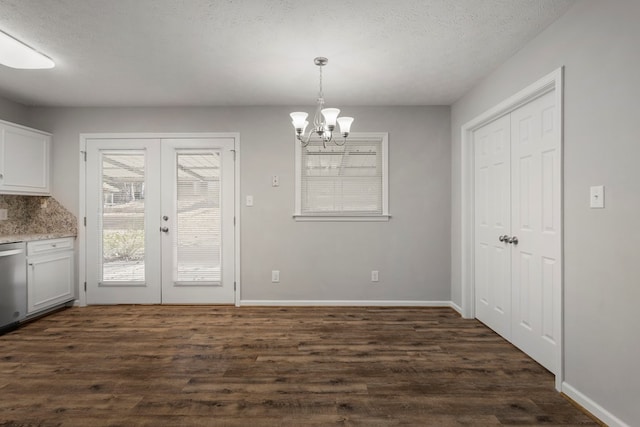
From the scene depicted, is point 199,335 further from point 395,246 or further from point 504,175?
point 504,175

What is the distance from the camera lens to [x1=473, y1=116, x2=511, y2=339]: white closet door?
10.3ft

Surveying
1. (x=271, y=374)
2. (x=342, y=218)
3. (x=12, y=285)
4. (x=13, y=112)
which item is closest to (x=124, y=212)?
(x=12, y=285)

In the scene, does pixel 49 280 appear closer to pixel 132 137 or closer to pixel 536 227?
pixel 132 137

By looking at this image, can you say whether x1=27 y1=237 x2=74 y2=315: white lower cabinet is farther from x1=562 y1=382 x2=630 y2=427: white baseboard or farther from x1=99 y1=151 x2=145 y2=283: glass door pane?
x1=562 y1=382 x2=630 y2=427: white baseboard

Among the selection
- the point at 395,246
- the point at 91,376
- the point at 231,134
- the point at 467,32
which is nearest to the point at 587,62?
the point at 467,32

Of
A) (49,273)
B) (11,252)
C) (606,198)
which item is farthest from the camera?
(49,273)

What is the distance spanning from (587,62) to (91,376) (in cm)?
381

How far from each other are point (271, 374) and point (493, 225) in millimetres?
2441

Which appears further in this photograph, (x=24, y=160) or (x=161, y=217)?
(x=161, y=217)

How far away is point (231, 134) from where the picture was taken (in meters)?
4.24

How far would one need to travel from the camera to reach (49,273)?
12.6ft

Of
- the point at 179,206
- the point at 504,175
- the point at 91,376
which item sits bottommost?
the point at 91,376

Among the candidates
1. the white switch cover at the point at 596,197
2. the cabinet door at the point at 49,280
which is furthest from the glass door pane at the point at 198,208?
the white switch cover at the point at 596,197

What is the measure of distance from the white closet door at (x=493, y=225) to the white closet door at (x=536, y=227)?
12 centimetres
